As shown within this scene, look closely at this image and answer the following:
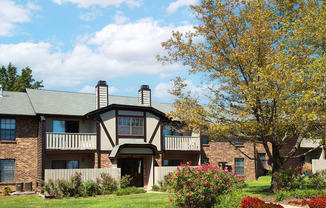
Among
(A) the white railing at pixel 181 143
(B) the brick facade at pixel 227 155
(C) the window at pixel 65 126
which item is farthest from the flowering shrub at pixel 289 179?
(C) the window at pixel 65 126

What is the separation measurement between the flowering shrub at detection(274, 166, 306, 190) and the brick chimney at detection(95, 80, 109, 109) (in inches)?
528

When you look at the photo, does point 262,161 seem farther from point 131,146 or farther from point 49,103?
point 49,103

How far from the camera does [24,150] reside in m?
24.6

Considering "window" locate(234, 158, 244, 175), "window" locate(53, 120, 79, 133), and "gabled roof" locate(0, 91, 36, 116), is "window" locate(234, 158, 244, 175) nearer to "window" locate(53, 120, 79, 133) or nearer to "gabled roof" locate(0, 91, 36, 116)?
"window" locate(53, 120, 79, 133)

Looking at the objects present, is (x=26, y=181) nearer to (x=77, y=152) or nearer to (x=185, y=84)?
(x=77, y=152)

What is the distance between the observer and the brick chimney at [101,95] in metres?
26.5

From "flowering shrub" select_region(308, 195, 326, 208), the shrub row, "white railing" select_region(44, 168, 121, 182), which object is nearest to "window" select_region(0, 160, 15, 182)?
"white railing" select_region(44, 168, 121, 182)

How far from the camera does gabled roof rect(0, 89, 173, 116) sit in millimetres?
24578

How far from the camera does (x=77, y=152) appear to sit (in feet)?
81.1

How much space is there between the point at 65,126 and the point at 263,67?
1499 centimetres

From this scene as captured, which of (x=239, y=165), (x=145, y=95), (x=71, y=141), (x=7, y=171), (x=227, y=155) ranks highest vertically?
(x=145, y=95)

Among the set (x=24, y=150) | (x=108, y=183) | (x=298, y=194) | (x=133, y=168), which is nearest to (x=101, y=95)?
(x=133, y=168)

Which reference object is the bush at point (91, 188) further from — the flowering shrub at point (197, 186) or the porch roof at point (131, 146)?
the flowering shrub at point (197, 186)

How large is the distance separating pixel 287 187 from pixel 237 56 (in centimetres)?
672
